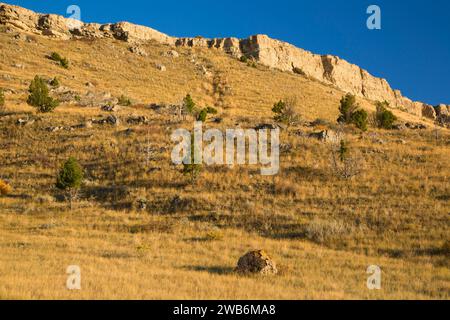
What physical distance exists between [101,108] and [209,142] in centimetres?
1773

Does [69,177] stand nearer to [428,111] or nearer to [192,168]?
[192,168]

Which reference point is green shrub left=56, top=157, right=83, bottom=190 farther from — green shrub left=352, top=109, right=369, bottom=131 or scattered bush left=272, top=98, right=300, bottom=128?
green shrub left=352, top=109, right=369, bottom=131

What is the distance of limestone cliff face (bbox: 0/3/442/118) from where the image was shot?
291ft

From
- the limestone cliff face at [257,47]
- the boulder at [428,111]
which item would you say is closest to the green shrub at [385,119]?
the limestone cliff face at [257,47]

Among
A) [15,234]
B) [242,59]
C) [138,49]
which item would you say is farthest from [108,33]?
[15,234]

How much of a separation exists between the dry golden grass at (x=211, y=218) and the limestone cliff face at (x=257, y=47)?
49.6 metres

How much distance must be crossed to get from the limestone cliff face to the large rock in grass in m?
85.2

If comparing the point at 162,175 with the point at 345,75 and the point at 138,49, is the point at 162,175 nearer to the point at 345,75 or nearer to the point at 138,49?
the point at 138,49

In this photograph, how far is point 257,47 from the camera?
4451 inches

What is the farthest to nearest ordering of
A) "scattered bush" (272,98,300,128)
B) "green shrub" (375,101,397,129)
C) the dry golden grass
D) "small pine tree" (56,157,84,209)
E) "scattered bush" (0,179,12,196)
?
1. "green shrub" (375,101,397,129)
2. "scattered bush" (272,98,300,128)
3. "scattered bush" (0,179,12,196)
4. "small pine tree" (56,157,84,209)
5. the dry golden grass

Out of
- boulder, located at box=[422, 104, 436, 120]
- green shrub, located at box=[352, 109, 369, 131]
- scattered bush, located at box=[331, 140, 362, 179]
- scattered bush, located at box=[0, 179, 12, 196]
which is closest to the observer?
scattered bush, located at box=[0, 179, 12, 196]

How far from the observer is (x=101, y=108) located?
4638 centimetres

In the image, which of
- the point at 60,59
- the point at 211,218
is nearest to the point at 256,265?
the point at 211,218

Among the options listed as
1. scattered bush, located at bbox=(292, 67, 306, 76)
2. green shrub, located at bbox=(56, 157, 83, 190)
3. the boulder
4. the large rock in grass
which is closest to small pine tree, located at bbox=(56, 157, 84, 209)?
green shrub, located at bbox=(56, 157, 83, 190)
